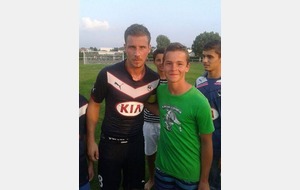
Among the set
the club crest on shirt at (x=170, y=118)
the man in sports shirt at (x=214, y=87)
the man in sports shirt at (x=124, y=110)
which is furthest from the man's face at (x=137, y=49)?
the man in sports shirt at (x=214, y=87)

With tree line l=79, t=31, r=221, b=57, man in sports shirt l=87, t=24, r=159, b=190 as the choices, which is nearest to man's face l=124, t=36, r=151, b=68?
man in sports shirt l=87, t=24, r=159, b=190

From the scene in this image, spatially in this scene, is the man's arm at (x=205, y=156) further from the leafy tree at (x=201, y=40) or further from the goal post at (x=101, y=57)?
the goal post at (x=101, y=57)

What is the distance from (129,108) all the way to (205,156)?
0.66m

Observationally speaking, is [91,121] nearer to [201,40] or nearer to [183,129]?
[183,129]

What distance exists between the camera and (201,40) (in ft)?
7.39

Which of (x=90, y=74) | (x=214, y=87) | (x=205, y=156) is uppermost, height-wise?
(x=90, y=74)

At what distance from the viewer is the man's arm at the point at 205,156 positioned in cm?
188

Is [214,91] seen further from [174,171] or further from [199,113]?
[174,171]

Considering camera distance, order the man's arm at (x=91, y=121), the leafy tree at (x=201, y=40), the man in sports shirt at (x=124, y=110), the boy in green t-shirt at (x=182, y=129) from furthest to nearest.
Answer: the leafy tree at (x=201, y=40) < the man's arm at (x=91, y=121) < the man in sports shirt at (x=124, y=110) < the boy in green t-shirt at (x=182, y=129)

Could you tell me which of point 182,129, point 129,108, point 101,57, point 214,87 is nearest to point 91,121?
point 129,108

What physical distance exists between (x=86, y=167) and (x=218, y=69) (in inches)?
51.8

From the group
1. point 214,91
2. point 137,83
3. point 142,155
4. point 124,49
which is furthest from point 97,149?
point 214,91

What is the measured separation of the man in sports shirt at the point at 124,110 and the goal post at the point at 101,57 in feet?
0.38

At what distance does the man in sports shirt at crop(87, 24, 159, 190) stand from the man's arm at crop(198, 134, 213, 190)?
54 centimetres
